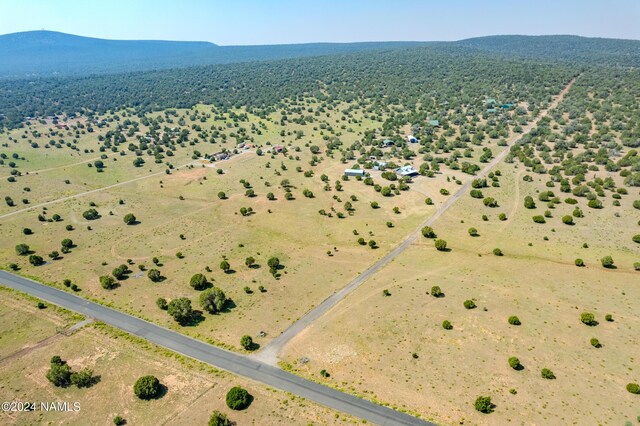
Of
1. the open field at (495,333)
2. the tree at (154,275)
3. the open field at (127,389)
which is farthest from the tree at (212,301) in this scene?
the open field at (495,333)

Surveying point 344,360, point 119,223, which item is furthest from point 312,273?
point 119,223

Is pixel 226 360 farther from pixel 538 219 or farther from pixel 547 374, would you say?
pixel 538 219

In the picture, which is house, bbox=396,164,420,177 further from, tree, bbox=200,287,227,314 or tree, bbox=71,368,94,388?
tree, bbox=71,368,94,388

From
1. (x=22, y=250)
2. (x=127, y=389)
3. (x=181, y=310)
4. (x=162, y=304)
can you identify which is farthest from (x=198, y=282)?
(x=22, y=250)

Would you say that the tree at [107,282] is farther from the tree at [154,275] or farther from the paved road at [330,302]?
the paved road at [330,302]

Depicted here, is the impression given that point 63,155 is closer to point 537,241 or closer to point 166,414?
point 166,414
